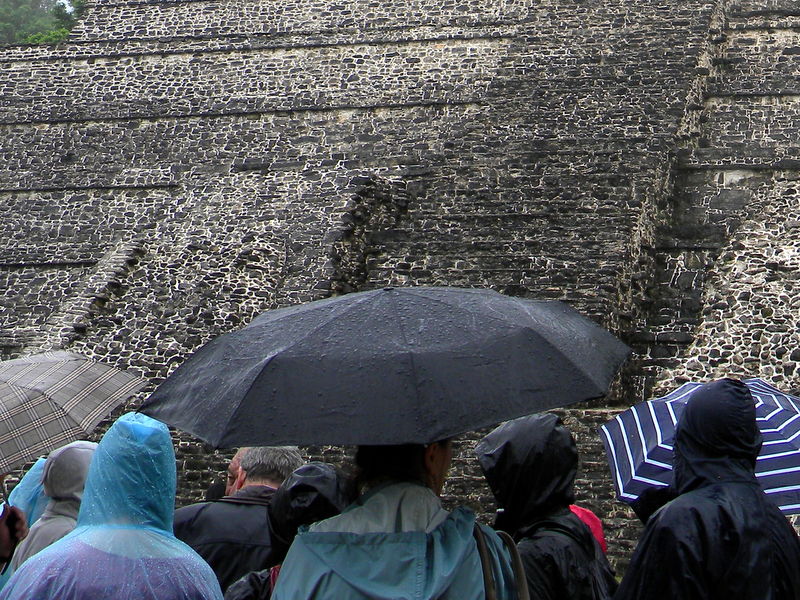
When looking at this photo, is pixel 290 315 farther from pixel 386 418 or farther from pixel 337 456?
pixel 337 456

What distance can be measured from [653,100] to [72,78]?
9.90m

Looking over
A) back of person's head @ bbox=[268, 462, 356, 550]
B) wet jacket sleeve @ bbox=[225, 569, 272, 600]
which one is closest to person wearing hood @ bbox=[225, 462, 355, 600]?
back of person's head @ bbox=[268, 462, 356, 550]

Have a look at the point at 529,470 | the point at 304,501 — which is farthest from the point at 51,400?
the point at 529,470

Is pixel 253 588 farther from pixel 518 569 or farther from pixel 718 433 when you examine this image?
pixel 718 433

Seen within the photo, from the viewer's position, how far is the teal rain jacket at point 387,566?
3867 millimetres

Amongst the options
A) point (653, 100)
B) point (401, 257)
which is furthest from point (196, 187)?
point (653, 100)

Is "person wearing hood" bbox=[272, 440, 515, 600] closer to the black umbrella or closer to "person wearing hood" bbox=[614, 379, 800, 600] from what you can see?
the black umbrella

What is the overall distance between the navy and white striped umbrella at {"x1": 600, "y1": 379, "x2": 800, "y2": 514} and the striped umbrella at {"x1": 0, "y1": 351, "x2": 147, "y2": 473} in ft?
8.00

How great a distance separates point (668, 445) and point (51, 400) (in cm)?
287

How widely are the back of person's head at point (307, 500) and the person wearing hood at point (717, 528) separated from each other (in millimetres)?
1083

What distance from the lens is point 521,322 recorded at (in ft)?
14.1

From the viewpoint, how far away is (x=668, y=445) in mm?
6293

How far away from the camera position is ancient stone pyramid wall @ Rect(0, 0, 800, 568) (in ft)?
47.2

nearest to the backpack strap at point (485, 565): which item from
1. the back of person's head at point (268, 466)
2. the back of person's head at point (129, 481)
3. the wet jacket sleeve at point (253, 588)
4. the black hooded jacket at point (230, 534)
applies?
the wet jacket sleeve at point (253, 588)
